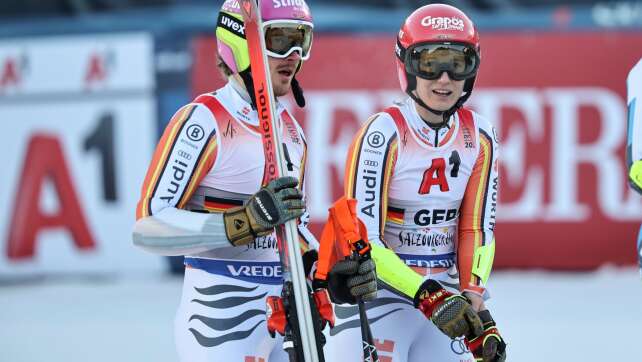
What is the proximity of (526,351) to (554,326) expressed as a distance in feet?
2.96

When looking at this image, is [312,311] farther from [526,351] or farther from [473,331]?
[526,351]

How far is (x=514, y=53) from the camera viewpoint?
10773 mm

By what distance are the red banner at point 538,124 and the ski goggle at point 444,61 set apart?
5.65 meters

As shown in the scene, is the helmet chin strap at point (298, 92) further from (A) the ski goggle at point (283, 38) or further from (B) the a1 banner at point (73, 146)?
(B) the a1 banner at point (73, 146)

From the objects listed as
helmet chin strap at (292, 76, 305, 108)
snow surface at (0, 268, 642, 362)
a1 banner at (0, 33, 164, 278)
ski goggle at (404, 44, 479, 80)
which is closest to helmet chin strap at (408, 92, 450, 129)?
ski goggle at (404, 44, 479, 80)

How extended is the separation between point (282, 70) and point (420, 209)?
0.84 meters

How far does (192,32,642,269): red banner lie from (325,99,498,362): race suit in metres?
5.51

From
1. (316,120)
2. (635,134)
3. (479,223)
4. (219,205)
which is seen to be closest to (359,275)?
(219,205)

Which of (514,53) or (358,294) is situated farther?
(514,53)

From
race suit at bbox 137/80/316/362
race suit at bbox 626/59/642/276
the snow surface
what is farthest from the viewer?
the snow surface

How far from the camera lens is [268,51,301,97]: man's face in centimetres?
460

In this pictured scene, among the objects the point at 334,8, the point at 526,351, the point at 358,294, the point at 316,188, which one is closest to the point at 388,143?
the point at 358,294

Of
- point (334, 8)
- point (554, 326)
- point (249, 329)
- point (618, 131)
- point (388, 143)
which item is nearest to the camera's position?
point (249, 329)

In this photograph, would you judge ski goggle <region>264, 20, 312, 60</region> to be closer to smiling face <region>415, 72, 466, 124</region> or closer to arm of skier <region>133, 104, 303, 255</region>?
arm of skier <region>133, 104, 303, 255</region>
